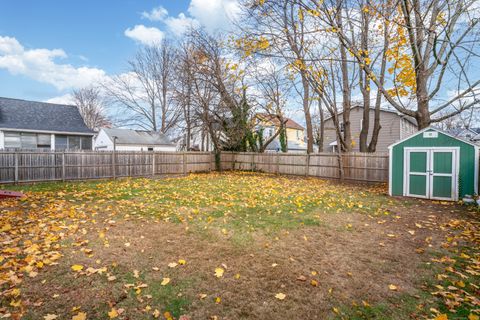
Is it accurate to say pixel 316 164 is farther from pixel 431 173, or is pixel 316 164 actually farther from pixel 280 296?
pixel 280 296

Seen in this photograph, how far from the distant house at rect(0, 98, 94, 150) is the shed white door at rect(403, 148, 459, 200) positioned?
2182 centimetres

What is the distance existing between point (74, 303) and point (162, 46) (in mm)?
32488

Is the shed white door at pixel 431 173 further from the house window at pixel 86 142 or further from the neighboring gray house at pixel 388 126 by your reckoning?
the house window at pixel 86 142

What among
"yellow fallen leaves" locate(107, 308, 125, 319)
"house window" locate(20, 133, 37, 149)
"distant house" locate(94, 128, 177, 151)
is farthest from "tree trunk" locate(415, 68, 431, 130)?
"distant house" locate(94, 128, 177, 151)

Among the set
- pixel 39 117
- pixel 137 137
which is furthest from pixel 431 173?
pixel 137 137

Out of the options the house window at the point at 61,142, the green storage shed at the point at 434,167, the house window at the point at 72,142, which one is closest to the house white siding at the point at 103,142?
the house window at the point at 72,142

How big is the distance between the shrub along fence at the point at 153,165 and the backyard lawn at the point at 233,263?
6313 mm

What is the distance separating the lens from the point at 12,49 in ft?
59.0

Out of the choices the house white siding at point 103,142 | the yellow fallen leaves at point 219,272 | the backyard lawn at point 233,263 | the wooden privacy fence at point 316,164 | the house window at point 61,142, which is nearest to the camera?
the backyard lawn at point 233,263

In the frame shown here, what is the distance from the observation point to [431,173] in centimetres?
932

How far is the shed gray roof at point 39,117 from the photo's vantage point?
18859mm

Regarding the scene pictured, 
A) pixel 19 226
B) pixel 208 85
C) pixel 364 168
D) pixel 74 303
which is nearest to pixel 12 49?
pixel 208 85

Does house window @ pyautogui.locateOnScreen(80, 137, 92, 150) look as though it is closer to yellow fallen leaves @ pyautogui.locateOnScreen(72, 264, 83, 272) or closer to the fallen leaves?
yellow fallen leaves @ pyautogui.locateOnScreen(72, 264, 83, 272)

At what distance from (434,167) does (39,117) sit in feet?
83.6
